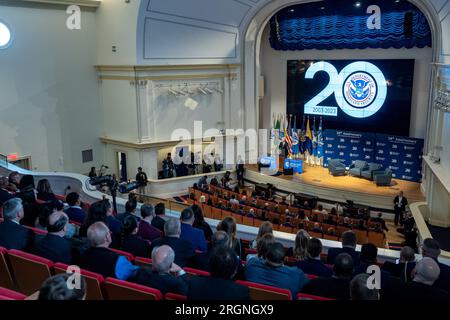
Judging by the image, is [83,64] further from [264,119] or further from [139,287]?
[139,287]

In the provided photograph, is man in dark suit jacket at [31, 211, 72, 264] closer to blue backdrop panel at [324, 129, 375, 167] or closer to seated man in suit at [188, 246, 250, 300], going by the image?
seated man in suit at [188, 246, 250, 300]

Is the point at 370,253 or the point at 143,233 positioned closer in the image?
the point at 370,253

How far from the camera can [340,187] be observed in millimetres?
15711

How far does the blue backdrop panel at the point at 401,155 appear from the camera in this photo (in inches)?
638

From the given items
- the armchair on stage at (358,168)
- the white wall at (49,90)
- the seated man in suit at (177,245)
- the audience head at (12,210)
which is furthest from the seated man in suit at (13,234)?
the armchair on stage at (358,168)

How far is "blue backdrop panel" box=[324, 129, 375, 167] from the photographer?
57.5ft

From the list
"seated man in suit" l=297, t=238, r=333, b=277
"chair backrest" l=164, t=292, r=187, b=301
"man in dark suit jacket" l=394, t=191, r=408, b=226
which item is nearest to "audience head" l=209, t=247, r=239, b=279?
"chair backrest" l=164, t=292, r=187, b=301

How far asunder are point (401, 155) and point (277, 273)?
14.4 m

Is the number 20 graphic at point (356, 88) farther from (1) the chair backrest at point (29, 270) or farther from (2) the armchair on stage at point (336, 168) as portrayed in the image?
(1) the chair backrest at point (29, 270)

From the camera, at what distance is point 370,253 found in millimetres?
4375

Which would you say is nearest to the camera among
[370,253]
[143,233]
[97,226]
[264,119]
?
[97,226]

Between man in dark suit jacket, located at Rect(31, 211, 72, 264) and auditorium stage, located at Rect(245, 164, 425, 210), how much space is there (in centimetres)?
1259
